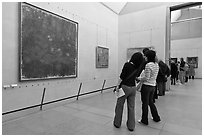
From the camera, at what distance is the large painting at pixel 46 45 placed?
339cm

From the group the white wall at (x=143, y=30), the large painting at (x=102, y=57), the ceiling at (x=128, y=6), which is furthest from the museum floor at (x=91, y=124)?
the ceiling at (x=128, y=6)

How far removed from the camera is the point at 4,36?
304 cm

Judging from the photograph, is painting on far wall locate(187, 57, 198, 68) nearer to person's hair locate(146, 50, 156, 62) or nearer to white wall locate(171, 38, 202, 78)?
white wall locate(171, 38, 202, 78)

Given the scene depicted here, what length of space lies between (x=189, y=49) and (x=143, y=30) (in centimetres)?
867

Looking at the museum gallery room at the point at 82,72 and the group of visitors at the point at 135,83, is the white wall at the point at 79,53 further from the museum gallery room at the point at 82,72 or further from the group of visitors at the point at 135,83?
the group of visitors at the point at 135,83

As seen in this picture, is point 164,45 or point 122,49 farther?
point 122,49

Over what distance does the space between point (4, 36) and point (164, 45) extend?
19.2 ft

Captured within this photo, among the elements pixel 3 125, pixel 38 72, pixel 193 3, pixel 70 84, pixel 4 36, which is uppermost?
pixel 193 3

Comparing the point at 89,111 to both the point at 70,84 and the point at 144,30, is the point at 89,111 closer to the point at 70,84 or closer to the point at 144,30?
the point at 70,84

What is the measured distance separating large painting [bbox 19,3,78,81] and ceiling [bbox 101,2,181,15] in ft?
9.19

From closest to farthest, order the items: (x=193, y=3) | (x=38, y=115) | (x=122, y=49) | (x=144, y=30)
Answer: (x=38, y=115) < (x=193, y=3) < (x=144, y=30) < (x=122, y=49)

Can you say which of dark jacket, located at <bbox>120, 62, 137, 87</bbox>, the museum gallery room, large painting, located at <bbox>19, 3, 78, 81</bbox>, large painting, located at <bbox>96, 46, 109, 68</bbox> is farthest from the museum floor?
large painting, located at <bbox>96, 46, 109, 68</bbox>

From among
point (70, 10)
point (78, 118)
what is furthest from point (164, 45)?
point (78, 118)

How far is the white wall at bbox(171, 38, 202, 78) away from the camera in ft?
42.1
